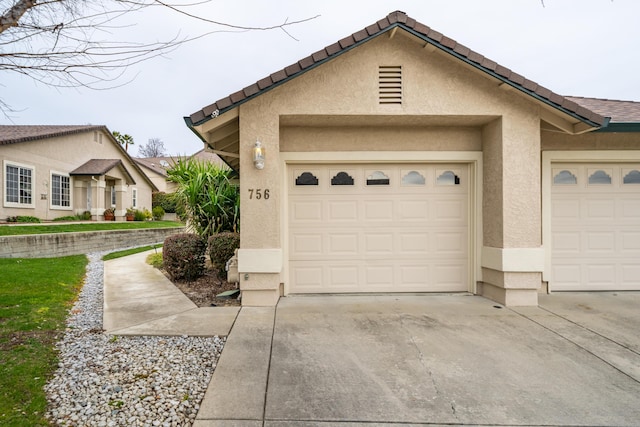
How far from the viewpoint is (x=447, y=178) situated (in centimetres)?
626

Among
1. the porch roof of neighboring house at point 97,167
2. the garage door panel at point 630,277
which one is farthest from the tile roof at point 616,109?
the porch roof of neighboring house at point 97,167

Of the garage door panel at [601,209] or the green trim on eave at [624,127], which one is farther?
the garage door panel at [601,209]

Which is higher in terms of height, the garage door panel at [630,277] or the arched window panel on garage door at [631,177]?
the arched window panel on garage door at [631,177]

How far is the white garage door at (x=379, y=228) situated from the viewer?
20.3 feet

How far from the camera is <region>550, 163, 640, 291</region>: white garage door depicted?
20.6 ft

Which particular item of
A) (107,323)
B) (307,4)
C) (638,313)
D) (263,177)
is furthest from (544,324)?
(107,323)

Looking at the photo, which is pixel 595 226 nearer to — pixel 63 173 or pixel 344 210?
pixel 344 210

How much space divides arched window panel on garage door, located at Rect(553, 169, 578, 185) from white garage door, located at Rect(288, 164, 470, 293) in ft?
5.68

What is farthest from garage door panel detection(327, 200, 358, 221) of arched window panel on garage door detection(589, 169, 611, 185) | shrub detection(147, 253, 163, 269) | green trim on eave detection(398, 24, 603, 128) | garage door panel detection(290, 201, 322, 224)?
shrub detection(147, 253, 163, 269)

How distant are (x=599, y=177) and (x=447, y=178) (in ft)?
9.53

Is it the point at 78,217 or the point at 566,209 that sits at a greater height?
the point at 566,209

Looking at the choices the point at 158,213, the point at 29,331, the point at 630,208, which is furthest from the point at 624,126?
the point at 158,213

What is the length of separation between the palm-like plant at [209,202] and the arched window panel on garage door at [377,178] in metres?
3.21

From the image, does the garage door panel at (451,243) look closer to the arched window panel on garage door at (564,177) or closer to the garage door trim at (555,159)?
the garage door trim at (555,159)
